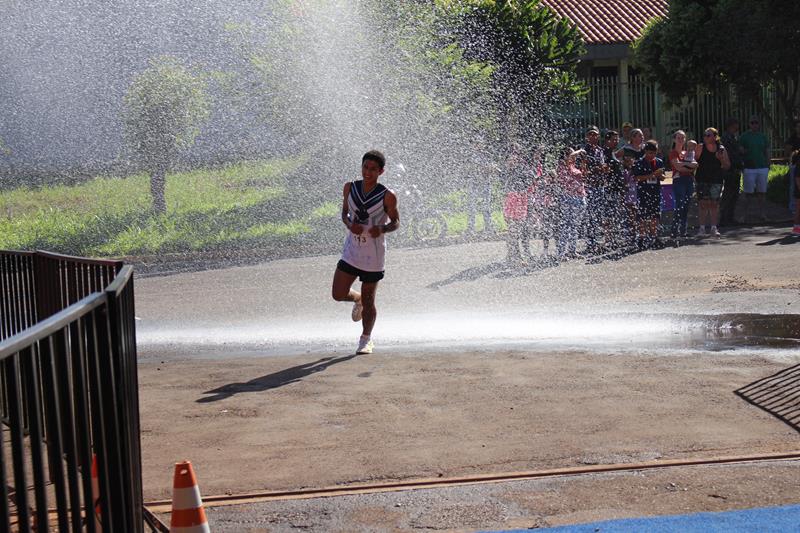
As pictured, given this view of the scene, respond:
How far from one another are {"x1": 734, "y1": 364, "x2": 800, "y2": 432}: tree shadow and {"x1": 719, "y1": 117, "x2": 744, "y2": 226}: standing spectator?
38.3 feet

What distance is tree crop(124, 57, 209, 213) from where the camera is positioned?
78.7 ft

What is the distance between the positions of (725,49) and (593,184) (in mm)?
11684

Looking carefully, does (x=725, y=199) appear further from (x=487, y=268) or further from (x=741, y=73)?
(x=741, y=73)

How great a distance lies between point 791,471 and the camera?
5523 mm

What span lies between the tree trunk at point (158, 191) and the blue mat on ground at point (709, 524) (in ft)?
63.9

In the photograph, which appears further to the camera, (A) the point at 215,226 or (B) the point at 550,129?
(B) the point at 550,129

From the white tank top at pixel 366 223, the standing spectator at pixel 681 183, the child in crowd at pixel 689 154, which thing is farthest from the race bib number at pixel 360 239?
the child in crowd at pixel 689 154

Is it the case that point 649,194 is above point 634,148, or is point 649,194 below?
below

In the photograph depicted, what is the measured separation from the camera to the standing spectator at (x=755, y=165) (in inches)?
773

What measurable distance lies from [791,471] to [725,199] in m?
14.4

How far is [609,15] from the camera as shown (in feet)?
134

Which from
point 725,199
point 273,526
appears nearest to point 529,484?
point 273,526

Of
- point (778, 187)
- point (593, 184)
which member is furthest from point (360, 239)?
point (778, 187)

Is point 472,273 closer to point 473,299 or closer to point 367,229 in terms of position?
point 473,299
